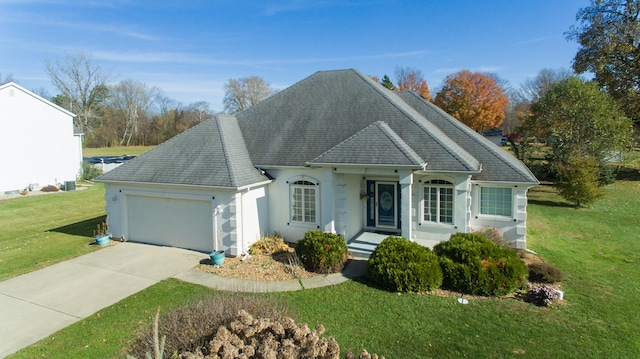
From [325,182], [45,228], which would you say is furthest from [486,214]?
[45,228]

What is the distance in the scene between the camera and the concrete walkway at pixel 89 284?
8.54 meters

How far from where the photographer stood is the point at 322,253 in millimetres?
11547

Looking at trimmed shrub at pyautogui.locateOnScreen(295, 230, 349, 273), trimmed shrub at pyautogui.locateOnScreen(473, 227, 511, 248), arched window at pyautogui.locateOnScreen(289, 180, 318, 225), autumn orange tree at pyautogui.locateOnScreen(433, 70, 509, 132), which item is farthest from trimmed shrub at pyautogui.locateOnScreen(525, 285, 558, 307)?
autumn orange tree at pyautogui.locateOnScreen(433, 70, 509, 132)

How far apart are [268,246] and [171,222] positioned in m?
4.09

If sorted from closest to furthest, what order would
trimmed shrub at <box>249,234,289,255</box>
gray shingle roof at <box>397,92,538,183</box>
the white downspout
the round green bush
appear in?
the round green bush
the white downspout
trimmed shrub at <box>249,234,289,255</box>
gray shingle roof at <box>397,92,538,183</box>

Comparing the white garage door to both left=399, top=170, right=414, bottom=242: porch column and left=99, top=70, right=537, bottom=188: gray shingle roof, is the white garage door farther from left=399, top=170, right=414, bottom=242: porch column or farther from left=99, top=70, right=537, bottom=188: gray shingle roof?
left=399, top=170, right=414, bottom=242: porch column

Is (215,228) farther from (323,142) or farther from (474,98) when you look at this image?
(474,98)

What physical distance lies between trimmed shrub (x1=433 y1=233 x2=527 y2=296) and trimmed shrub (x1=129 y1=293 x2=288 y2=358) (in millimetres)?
5488

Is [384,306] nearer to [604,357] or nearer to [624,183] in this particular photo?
[604,357]

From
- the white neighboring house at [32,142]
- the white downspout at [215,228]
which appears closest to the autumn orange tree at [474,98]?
the white downspout at [215,228]

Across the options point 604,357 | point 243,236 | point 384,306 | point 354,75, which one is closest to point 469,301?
point 384,306

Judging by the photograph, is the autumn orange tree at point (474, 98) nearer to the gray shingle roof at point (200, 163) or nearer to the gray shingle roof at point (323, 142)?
the gray shingle roof at point (323, 142)

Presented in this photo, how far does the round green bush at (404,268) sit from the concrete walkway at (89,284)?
3.80 feet

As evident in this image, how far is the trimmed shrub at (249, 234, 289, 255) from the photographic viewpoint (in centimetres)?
1348
